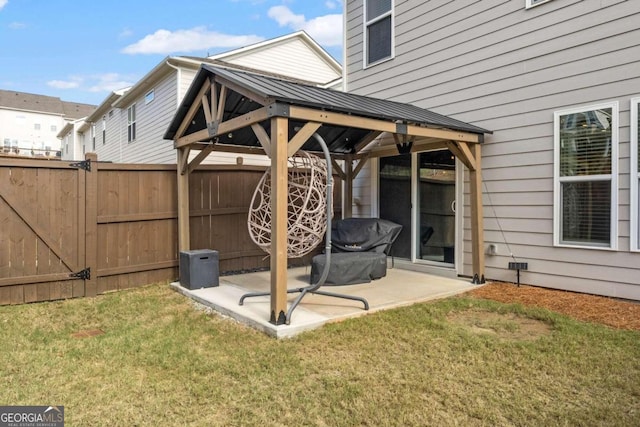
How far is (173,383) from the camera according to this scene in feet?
9.43

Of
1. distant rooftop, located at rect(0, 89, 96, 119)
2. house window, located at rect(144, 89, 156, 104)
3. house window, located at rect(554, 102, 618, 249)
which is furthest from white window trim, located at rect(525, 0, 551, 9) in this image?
distant rooftop, located at rect(0, 89, 96, 119)

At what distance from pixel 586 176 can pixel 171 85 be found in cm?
1060

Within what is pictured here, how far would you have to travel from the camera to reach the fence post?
5477 mm

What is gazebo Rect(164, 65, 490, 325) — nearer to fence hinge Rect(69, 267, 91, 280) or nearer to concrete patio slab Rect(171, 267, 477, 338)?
concrete patio slab Rect(171, 267, 477, 338)

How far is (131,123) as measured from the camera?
15211 millimetres

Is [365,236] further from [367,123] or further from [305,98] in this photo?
[305,98]

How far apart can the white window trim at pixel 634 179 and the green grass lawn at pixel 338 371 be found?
4.16 feet

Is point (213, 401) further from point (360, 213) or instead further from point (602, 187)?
point (360, 213)

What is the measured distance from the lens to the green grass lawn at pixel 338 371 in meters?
2.44

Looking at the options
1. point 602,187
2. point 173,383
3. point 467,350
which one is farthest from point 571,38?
point 173,383

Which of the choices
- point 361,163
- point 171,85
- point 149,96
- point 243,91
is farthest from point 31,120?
point 243,91

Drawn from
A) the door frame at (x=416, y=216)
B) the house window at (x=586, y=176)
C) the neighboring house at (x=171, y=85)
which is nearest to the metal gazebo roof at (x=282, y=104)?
the door frame at (x=416, y=216)

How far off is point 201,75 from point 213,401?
12.4ft

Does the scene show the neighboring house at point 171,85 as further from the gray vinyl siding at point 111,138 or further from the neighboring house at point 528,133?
the neighboring house at point 528,133
